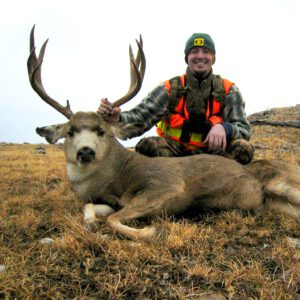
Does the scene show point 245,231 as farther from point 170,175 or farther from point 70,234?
point 70,234

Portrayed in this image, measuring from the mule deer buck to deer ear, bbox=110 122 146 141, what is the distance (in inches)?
1.5

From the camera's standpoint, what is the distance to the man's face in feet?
20.8

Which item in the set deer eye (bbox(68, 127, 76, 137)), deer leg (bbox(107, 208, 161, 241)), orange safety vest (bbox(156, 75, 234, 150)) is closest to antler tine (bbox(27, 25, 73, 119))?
deer eye (bbox(68, 127, 76, 137))

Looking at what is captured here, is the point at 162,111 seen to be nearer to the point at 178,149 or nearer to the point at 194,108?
the point at 194,108

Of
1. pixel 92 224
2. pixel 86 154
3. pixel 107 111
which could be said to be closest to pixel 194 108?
pixel 107 111

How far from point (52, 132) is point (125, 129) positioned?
101cm

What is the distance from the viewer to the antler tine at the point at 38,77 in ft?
17.2

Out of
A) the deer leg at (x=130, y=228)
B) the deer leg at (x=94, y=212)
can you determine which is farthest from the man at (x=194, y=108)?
the deer leg at (x=130, y=228)

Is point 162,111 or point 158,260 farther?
point 162,111

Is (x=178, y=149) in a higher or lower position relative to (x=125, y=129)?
lower

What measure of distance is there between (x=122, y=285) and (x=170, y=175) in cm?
231

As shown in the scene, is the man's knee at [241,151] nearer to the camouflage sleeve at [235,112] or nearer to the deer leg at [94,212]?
the camouflage sleeve at [235,112]

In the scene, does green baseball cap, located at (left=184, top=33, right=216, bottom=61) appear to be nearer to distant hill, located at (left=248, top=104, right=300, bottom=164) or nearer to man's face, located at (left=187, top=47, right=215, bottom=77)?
man's face, located at (left=187, top=47, right=215, bottom=77)

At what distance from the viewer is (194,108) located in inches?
244
